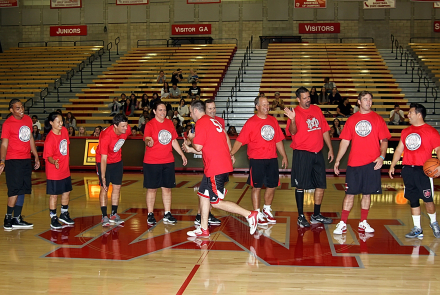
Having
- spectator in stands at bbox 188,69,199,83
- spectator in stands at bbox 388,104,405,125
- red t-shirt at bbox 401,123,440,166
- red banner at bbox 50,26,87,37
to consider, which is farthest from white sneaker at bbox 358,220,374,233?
red banner at bbox 50,26,87,37

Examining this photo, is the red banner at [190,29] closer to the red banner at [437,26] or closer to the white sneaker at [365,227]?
the red banner at [437,26]

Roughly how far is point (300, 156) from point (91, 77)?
19.5m

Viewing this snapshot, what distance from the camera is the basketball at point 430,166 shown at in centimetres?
575

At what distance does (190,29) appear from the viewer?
1030 inches

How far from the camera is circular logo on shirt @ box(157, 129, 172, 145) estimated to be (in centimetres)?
696

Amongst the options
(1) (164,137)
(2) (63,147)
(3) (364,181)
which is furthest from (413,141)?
(2) (63,147)

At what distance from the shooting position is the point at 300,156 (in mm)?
6750

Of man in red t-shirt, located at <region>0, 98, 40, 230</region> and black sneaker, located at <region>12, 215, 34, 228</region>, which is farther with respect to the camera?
black sneaker, located at <region>12, 215, 34, 228</region>

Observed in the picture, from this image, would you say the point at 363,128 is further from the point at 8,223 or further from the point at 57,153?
the point at 8,223

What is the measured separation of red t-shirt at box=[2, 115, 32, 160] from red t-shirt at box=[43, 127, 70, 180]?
0.37 meters

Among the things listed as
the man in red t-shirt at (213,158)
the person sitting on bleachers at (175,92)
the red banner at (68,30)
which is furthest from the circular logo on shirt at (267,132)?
the red banner at (68,30)

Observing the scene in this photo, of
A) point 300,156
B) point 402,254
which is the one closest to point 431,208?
point 402,254

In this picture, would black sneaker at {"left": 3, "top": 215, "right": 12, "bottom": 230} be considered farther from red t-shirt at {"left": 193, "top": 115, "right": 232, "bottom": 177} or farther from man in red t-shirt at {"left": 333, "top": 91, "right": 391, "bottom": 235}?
man in red t-shirt at {"left": 333, "top": 91, "right": 391, "bottom": 235}

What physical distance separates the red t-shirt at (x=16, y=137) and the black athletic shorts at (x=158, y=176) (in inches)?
70.6
